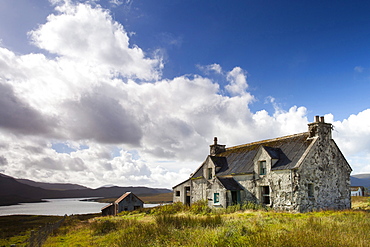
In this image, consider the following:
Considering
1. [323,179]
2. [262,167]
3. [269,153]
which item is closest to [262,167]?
[262,167]

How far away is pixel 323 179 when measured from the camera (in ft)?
76.9

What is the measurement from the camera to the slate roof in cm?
2367

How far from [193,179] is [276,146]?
440 inches

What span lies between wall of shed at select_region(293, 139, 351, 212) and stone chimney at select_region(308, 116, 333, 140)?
24.4 inches

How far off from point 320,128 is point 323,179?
433cm

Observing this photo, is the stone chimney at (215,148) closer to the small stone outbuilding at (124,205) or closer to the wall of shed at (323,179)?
the wall of shed at (323,179)

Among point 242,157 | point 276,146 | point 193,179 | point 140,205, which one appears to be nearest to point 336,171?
point 276,146

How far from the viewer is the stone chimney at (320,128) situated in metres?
23.8

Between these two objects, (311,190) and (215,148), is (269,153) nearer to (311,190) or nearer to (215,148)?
(311,190)

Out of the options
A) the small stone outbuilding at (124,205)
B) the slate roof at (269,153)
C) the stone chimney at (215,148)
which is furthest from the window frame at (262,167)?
the small stone outbuilding at (124,205)

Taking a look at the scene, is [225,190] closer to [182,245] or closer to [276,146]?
[276,146]

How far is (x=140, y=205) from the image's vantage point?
44.5m

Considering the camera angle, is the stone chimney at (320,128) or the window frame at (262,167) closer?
the stone chimney at (320,128)

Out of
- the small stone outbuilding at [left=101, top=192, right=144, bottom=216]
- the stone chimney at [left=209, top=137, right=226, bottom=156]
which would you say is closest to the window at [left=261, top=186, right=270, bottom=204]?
the stone chimney at [left=209, top=137, right=226, bottom=156]
